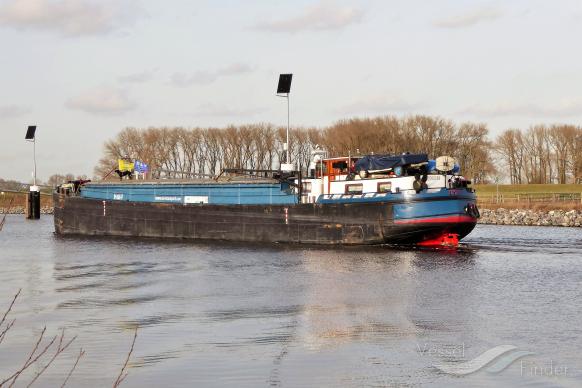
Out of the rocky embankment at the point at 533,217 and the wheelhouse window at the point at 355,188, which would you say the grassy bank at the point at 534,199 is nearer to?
the rocky embankment at the point at 533,217

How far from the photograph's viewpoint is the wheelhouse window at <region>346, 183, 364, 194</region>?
145ft

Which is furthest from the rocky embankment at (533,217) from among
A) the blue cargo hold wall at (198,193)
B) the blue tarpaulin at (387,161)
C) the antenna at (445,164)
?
the blue cargo hold wall at (198,193)

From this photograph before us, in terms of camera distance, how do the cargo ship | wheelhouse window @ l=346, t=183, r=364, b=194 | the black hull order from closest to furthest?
the cargo ship < the black hull < wheelhouse window @ l=346, t=183, r=364, b=194

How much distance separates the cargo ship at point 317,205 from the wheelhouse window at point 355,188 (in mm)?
56

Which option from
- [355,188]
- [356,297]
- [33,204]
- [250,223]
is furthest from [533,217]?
[33,204]

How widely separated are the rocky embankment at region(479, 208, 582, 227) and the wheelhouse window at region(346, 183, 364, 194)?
31.9m

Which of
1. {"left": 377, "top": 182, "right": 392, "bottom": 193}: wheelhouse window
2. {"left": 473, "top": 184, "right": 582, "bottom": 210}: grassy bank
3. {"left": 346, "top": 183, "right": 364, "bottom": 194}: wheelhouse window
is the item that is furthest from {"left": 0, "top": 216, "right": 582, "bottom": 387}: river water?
{"left": 473, "top": 184, "right": 582, "bottom": 210}: grassy bank

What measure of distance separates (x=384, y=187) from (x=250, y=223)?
9.70m

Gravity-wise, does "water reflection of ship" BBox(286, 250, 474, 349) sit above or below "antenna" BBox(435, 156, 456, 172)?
below

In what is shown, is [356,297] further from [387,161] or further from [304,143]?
[304,143]

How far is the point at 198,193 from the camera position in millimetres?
52812

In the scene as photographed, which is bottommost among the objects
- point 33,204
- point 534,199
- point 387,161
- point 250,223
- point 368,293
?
point 368,293

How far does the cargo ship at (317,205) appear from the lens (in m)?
41.7

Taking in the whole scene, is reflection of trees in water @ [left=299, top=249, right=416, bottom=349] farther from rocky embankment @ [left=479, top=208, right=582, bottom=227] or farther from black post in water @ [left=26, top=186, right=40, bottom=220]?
black post in water @ [left=26, top=186, right=40, bottom=220]
